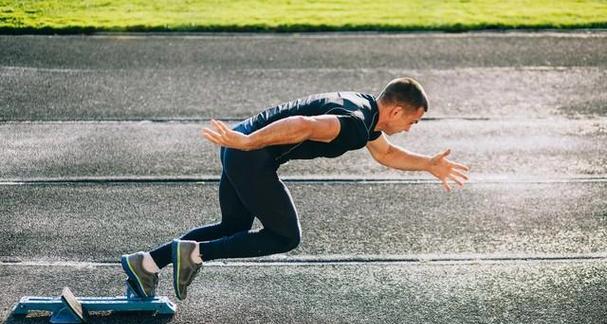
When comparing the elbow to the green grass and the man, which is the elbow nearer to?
the man

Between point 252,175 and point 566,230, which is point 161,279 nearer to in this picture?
point 252,175

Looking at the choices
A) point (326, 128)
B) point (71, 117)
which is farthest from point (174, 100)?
point (326, 128)

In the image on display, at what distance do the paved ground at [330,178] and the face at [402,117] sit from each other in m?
1.45

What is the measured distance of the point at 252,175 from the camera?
590cm

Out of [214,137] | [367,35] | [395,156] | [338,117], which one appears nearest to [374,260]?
[395,156]

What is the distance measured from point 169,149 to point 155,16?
19.1 ft

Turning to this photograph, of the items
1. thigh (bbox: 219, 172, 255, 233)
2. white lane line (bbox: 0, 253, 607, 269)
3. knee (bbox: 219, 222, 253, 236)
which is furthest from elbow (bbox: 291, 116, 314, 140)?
white lane line (bbox: 0, 253, 607, 269)

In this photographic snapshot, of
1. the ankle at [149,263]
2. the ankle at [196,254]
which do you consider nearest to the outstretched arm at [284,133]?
the ankle at [196,254]

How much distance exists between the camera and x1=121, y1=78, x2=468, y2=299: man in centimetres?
553

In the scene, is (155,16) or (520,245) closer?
(520,245)

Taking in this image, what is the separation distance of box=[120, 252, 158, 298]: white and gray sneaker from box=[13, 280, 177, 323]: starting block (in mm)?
51

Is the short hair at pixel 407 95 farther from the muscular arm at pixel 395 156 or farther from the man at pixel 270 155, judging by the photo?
the muscular arm at pixel 395 156

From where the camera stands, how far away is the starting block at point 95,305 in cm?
634

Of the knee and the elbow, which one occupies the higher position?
the elbow
